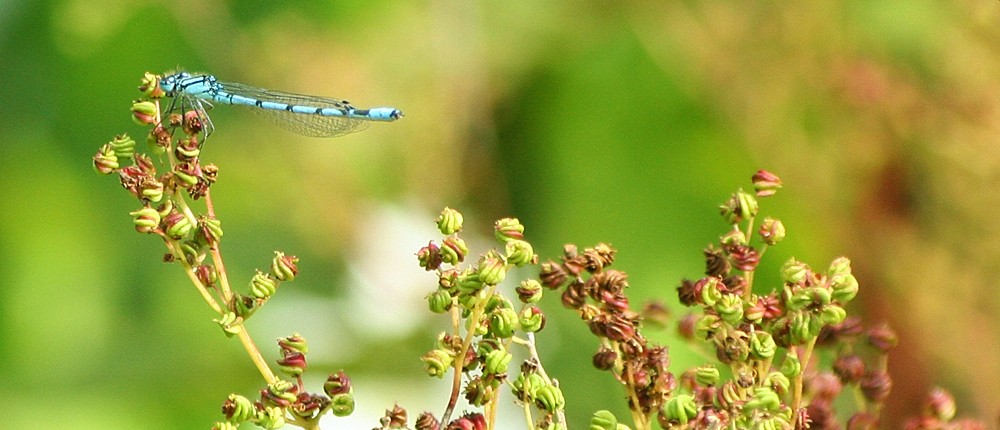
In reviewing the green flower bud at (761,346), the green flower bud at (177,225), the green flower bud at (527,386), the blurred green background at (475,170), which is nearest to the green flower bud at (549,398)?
the green flower bud at (527,386)

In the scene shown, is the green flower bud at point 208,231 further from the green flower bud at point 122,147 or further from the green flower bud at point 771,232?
the green flower bud at point 771,232

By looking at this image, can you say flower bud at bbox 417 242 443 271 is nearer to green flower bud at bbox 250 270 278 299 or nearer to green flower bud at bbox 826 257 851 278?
green flower bud at bbox 250 270 278 299

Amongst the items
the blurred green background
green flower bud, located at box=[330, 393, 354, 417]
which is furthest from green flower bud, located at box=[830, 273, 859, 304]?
the blurred green background

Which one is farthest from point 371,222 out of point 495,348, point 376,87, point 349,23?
point 495,348

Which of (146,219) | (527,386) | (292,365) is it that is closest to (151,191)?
(146,219)

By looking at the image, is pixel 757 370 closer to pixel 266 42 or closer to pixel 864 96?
pixel 864 96

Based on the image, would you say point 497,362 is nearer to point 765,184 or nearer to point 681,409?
point 681,409
